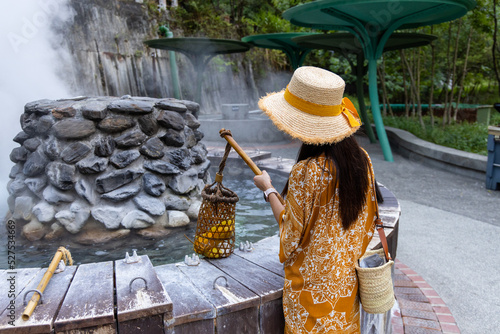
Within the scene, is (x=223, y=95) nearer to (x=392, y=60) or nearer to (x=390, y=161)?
(x=392, y=60)

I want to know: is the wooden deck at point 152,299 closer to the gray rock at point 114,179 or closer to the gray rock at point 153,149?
the gray rock at point 114,179

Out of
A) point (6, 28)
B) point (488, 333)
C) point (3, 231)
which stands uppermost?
point (6, 28)

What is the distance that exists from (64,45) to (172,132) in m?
7.86

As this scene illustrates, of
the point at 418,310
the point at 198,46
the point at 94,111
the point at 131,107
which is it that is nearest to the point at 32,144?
the point at 94,111

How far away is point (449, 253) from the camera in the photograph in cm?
386

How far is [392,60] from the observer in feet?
47.2

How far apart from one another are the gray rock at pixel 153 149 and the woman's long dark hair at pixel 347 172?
88.5 inches

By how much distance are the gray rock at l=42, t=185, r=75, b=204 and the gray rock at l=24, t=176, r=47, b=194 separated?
0.28ft

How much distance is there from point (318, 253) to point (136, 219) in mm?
2174

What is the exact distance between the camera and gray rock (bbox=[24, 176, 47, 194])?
3.51 metres

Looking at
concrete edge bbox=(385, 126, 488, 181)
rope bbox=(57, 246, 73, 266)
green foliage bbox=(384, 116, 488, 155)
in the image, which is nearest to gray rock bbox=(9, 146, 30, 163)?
rope bbox=(57, 246, 73, 266)

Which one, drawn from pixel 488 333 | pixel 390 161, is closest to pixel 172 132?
pixel 488 333

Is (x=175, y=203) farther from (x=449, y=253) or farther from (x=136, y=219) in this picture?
(x=449, y=253)

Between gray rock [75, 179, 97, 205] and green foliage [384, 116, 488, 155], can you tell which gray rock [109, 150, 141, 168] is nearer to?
gray rock [75, 179, 97, 205]
